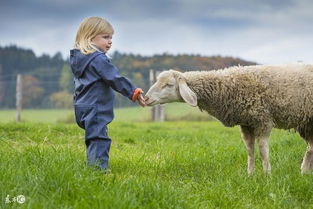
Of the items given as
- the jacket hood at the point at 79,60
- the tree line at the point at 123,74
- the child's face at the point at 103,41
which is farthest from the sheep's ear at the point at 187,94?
the tree line at the point at 123,74

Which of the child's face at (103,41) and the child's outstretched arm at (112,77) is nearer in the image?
the child's outstretched arm at (112,77)

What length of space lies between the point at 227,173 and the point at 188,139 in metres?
3.95

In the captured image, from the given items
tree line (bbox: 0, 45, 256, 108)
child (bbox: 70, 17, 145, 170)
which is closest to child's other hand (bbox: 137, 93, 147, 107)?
child (bbox: 70, 17, 145, 170)

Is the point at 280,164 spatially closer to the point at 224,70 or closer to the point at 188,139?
the point at 224,70

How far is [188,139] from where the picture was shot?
28.6 ft

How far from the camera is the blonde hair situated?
4.68 m

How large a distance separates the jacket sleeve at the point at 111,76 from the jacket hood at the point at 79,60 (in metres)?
0.06

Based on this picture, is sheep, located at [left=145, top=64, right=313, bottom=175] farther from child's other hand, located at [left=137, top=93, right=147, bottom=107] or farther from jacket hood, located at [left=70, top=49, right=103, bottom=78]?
jacket hood, located at [left=70, top=49, right=103, bottom=78]

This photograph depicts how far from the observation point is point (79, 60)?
465 centimetres

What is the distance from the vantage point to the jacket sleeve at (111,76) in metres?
4.54

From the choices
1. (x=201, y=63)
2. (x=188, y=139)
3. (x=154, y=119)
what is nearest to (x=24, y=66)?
(x=201, y=63)

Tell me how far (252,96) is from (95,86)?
168cm

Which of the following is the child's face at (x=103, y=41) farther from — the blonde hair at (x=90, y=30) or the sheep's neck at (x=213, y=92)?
the sheep's neck at (x=213, y=92)

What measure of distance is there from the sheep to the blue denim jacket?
65cm
